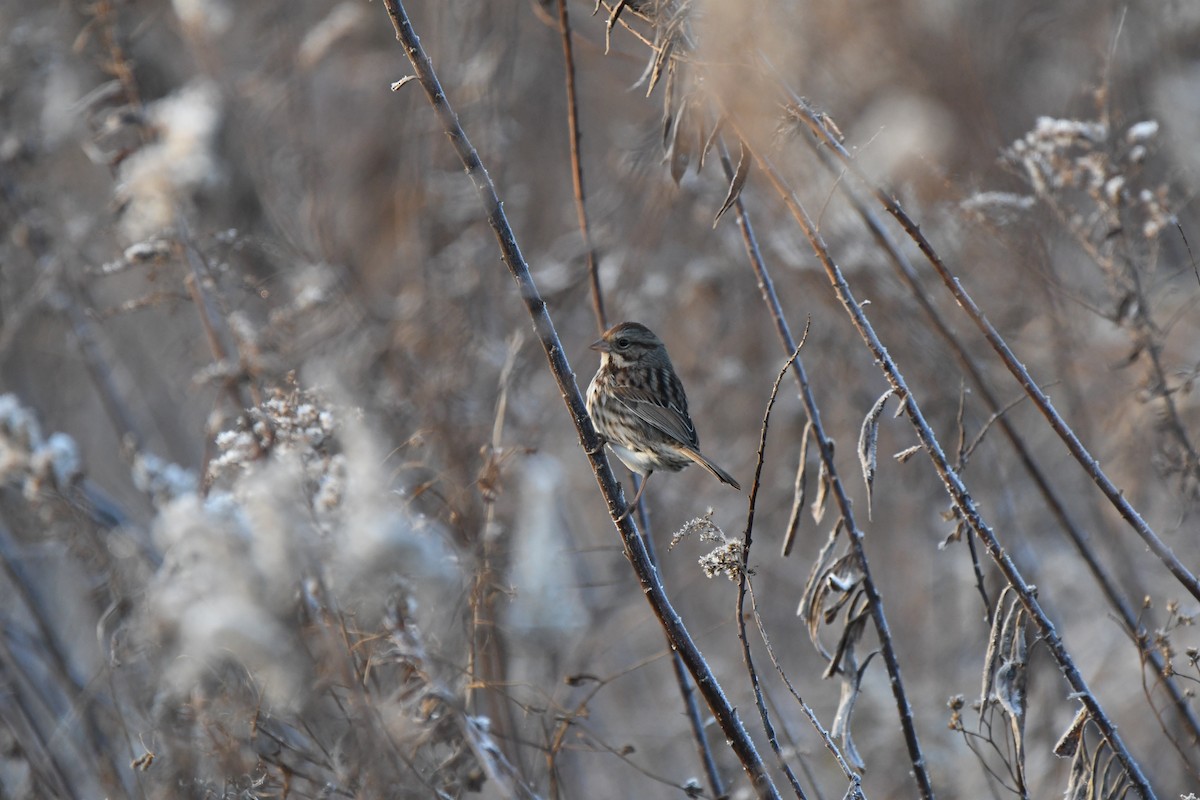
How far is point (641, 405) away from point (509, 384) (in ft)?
2.44

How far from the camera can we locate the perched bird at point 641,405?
Answer: 3139mm

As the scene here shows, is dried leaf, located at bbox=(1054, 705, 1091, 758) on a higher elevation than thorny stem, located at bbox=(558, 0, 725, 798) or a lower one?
lower

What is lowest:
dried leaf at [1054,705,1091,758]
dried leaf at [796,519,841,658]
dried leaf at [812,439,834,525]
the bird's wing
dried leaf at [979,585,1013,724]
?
dried leaf at [1054,705,1091,758]

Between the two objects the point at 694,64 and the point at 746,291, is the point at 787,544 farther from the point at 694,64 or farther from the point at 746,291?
the point at 746,291

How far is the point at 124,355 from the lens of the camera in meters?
6.39

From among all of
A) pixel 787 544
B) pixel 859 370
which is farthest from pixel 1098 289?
pixel 787 544

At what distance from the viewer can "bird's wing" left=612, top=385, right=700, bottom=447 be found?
3.12 m

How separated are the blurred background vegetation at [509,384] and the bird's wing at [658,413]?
566 mm

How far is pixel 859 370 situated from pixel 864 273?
63 centimetres

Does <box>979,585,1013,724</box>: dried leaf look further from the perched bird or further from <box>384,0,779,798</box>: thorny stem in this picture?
the perched bird

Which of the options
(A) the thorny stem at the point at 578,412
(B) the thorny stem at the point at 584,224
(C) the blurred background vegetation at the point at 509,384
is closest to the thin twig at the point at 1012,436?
(C) the blurred background vegetation at the point at 509,384

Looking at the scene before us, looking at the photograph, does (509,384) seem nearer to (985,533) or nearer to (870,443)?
(870,443)

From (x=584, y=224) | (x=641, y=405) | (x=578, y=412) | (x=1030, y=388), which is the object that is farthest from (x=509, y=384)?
A: (x=1030, y=388)

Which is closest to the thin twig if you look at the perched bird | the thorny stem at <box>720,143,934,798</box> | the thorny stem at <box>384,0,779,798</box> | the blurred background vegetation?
the blurred background vegetation
